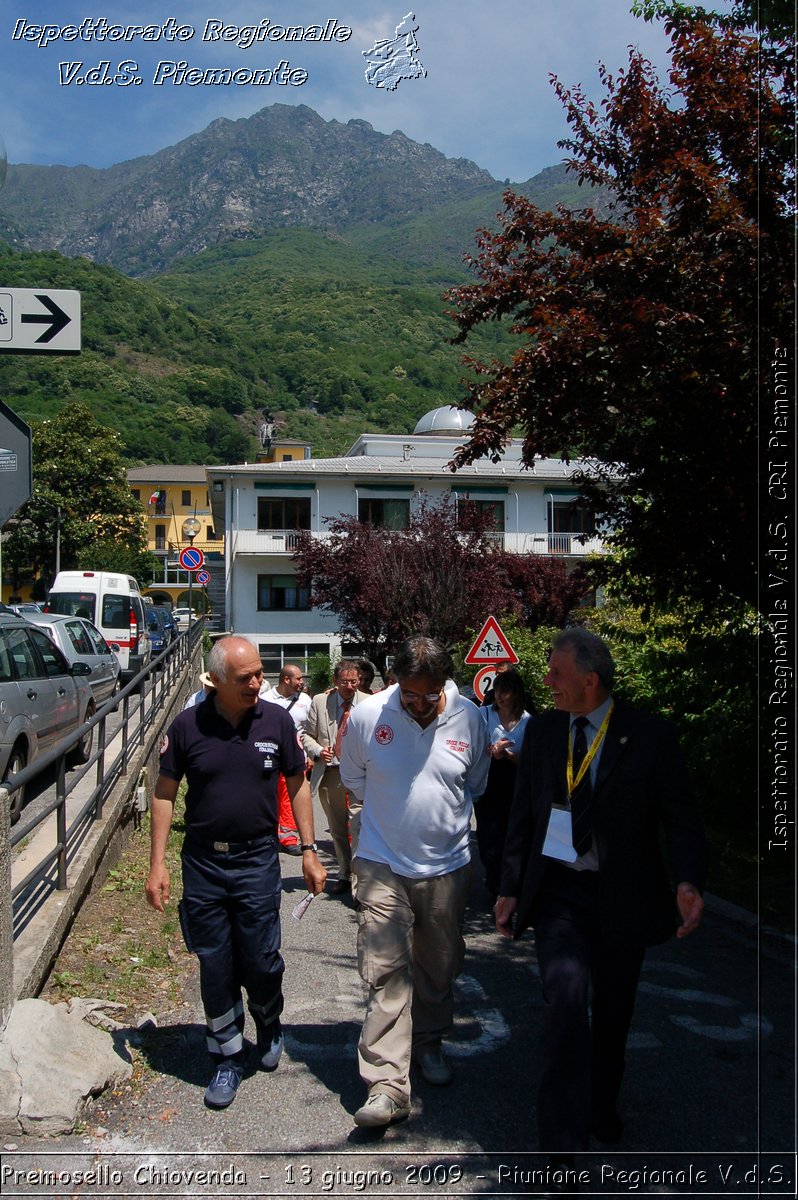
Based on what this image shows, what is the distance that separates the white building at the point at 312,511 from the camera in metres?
41.8

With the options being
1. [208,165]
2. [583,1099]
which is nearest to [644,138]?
[583,1099]

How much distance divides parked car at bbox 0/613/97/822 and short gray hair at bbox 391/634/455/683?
19.5ft

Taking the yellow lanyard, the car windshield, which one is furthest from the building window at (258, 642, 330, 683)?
the yellow lanyard

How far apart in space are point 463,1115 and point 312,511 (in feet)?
128

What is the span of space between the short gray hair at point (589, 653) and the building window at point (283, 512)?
3883cm

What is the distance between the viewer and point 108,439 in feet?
160

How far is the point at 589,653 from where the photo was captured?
12.7 feet

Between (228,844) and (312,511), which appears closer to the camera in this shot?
(228,844)

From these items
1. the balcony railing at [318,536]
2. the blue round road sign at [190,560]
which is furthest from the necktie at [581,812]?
the balcony railing at [318,536]

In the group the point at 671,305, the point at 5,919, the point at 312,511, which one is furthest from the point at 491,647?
the point at 312,511

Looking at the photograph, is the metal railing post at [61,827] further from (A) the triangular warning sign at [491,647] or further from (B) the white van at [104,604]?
(B) the white van at [104,604]

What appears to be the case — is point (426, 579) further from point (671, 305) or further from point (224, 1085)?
point (224, 1085)

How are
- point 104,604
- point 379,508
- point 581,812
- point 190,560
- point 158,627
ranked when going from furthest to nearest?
point 379,508, point 158,627, point 190,560, point 104,604, point 581,812

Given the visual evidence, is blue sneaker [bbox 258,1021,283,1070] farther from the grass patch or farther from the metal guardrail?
the metal guardrail
